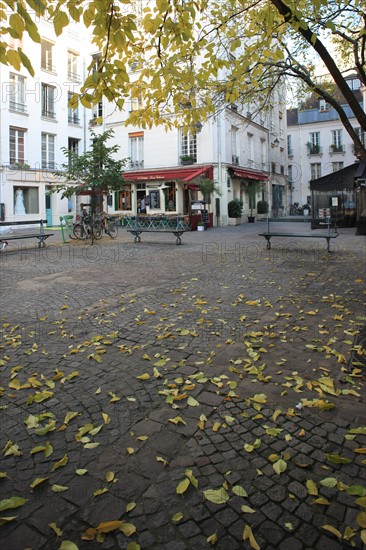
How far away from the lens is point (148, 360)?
3.83 meters

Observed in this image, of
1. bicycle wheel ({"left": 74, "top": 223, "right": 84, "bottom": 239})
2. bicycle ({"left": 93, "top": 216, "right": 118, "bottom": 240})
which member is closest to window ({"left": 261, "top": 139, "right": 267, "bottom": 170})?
bicycle ({"left": 93, "top": 216, "right": 118, "bottom": 240})

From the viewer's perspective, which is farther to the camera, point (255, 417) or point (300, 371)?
point (300, 371)

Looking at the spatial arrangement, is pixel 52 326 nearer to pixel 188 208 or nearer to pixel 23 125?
pixel 188 208

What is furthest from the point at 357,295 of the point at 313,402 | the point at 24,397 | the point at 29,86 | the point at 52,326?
the point at 29,86

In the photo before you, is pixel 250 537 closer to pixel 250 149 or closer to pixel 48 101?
pixel 250 149

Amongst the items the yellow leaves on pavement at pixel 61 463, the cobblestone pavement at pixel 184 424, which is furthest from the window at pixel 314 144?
the yellow leaves on pavement at pixel 61 463

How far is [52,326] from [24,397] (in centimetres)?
188

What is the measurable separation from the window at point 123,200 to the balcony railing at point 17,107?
353 inches

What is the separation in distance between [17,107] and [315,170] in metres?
31.9

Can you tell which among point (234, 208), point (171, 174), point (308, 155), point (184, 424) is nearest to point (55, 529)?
point (184, 424)

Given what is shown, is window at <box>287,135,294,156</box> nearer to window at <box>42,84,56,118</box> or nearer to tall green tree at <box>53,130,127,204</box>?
window at <box>42,84,56,118</box>

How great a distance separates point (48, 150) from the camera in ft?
101

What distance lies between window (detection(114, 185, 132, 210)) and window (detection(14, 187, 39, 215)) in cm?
603

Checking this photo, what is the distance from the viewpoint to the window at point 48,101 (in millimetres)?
30644
